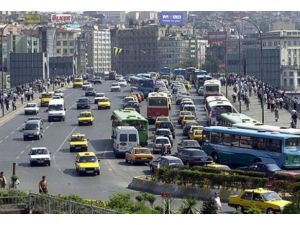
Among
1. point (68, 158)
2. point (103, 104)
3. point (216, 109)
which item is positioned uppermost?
point (216, 109)

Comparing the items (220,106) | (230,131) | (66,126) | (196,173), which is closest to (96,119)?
(66,126)

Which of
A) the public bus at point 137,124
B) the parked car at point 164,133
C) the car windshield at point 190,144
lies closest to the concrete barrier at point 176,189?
the car windshield at point 190,144

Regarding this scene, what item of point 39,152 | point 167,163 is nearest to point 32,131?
point 39,152

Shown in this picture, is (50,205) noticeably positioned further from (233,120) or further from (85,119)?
(85,119)

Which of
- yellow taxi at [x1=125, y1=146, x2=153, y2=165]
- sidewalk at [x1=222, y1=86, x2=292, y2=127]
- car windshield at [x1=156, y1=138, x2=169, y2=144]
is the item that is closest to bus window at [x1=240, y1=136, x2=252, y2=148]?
yellow taxi at [x1=125, y1=146, x2=153, y2=165]

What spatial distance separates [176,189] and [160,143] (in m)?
13.4

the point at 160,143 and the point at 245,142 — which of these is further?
the point at 160,143

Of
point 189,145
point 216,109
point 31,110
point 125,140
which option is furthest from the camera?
point 31,110

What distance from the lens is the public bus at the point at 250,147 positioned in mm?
49938

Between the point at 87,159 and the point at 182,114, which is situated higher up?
the point at 87,159

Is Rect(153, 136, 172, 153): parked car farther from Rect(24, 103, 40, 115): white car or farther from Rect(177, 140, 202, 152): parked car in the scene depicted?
Rect(24, 103, 40, 115): white car

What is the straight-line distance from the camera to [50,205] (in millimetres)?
35188

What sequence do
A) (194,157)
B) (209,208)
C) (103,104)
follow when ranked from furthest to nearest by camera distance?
(103,104) → (194,157) → (209,208)

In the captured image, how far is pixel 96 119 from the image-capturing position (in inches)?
3007
